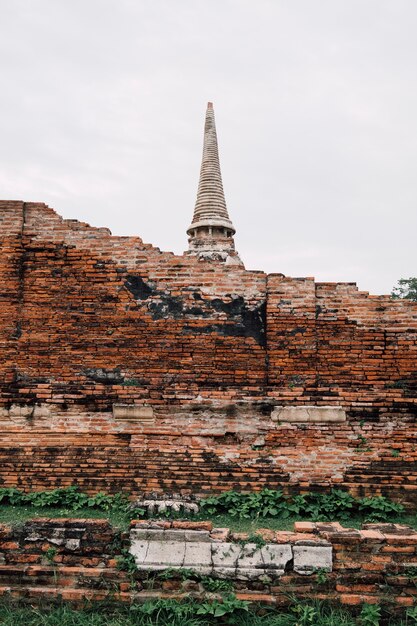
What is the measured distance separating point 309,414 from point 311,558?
93.9 inches

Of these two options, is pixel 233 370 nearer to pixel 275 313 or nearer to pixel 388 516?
Result: pixel 275 313

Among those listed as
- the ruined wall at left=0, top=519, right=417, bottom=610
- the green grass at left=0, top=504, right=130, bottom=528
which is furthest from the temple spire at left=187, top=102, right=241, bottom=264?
the ruined wall at left=0, top=519, right=417, bottom=610

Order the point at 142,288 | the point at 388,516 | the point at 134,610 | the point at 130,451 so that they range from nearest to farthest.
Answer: the point at 134,610 < the point at 388,516 < the point at 130,451 < the point at 142,288

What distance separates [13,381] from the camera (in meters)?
6.96

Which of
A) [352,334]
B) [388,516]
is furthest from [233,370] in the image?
[388,516]

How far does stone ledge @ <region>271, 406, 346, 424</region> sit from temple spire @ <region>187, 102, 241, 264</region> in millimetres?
11015

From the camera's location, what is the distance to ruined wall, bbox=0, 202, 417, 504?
6551mm

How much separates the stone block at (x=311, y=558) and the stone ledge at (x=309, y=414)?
2.28 meters

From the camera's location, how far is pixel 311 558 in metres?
4.50

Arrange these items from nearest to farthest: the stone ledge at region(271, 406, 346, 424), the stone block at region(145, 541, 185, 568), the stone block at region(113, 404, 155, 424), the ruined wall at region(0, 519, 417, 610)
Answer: the ruined wall at region(0, 519, 417, 610) → the stone block at region(145, 541, 185, 568) → the stone ledge at region(271, 406, 346, 424) → the stone block at region(113, 404, 155, 424)

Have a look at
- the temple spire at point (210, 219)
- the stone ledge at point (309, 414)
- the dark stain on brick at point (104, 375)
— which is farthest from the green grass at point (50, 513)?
the temple spire at point (210, 219)

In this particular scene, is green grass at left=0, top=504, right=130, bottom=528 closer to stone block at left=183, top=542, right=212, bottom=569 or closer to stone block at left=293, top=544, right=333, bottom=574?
stone block at left=183, top=542, right=212, bottom=569

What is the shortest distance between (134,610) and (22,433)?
3238 millimetres

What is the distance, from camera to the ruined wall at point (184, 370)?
6.55 metres
